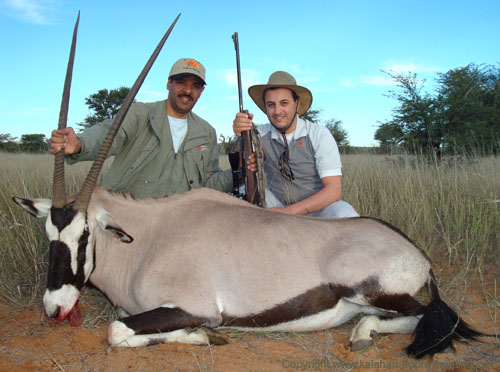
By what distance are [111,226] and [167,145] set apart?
2099 millimetres

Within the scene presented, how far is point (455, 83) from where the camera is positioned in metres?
11.9

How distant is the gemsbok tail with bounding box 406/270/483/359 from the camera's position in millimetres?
2951

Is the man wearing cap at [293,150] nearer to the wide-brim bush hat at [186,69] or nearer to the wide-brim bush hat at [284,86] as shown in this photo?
the wide-brim bush hat at [284,86]

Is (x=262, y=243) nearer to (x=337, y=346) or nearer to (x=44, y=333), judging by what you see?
(x=337, y=346)

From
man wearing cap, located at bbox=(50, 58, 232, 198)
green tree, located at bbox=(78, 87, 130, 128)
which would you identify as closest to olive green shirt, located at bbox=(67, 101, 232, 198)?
man wearing cap, located at bbox=(50, 58, 232, 198)

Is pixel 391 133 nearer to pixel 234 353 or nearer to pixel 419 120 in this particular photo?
pixel 419 120

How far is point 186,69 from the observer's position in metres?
4.93

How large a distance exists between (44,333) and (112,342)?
78 centimetres

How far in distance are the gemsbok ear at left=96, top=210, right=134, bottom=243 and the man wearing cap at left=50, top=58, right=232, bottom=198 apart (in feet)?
5.15

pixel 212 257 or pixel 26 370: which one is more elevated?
pixel 212 257

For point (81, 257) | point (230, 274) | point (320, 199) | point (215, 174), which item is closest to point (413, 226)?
point (320, 199)

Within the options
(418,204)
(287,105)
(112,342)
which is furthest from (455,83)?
(112,342)

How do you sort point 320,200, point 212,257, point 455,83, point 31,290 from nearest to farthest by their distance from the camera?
point 212,257 < point 31,290 < point 320,200 < point 455,83

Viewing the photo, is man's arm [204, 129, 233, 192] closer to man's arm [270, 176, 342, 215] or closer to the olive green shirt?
the olive green shirt
